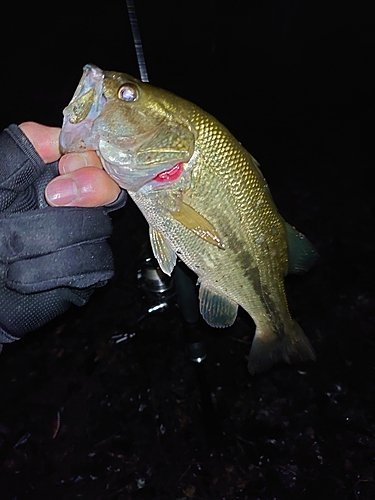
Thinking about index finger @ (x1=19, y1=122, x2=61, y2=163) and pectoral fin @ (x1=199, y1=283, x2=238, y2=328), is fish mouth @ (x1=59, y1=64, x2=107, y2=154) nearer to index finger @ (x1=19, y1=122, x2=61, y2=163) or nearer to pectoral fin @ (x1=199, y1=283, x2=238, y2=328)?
index finger @ (x1=19, y1=122, x2=61, y2=163)

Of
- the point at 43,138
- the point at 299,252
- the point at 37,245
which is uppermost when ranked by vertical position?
the point at 43,138

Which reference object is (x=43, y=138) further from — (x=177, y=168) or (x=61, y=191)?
(x=177, y=168)

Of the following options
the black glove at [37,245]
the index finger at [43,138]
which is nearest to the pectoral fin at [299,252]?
the black glove at [37,245]

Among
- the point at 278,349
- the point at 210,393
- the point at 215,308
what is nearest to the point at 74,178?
the point at 215,308

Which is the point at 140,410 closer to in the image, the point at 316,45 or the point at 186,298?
the point at 186,298

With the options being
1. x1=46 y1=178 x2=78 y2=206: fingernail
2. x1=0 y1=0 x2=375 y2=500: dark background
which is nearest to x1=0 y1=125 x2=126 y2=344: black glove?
x1=46 y1=178 x2=78 y2=206: fingernail

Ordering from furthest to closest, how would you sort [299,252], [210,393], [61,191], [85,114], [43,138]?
[210,393], [299,252], [43,138], [61,191], [85,114]
